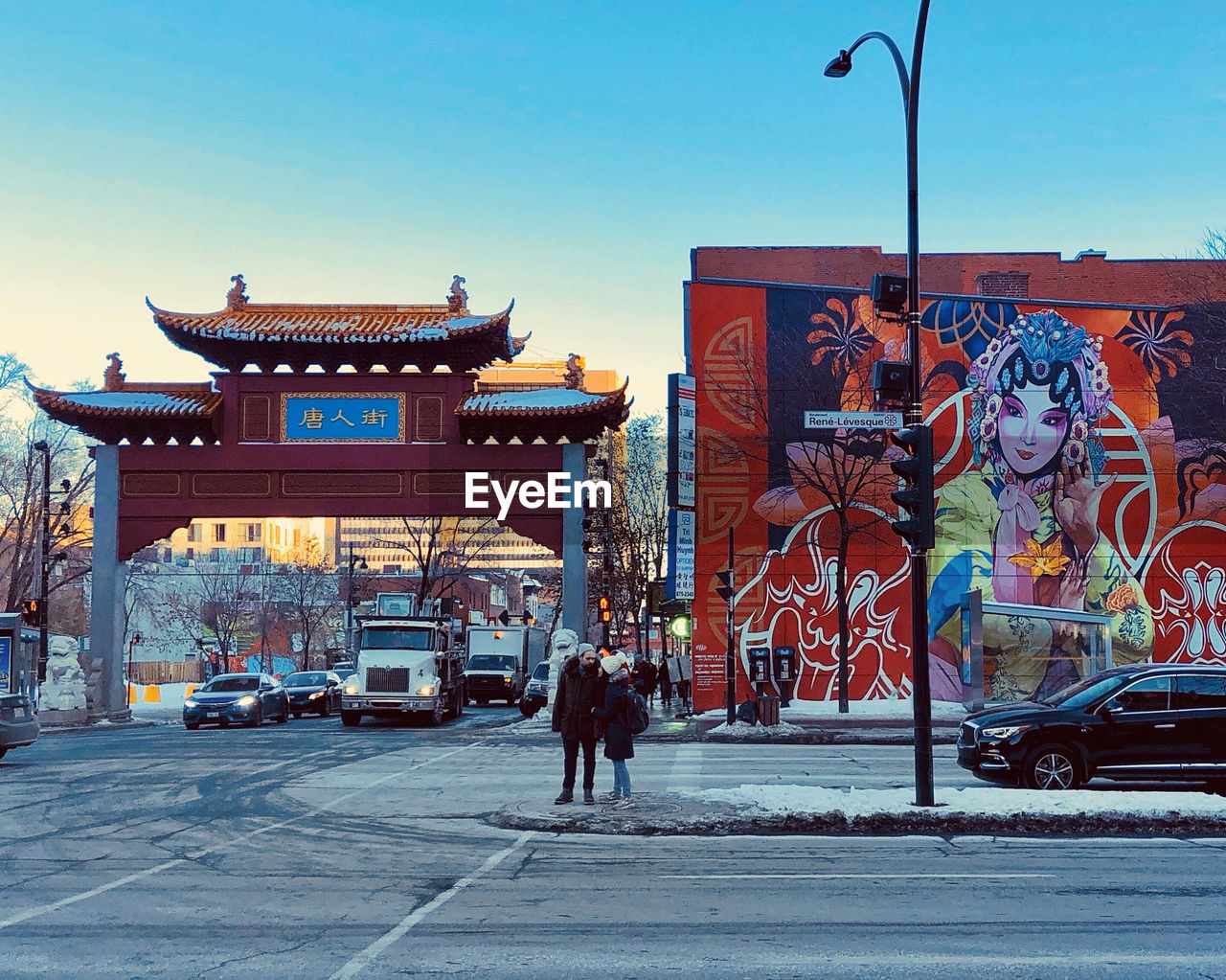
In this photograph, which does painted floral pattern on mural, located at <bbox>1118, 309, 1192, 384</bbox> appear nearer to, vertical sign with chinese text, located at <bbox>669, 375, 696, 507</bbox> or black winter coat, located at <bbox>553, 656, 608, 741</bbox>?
vertical sign with chinese text, located at <bbox>669, 375, 696, 507</bbox>

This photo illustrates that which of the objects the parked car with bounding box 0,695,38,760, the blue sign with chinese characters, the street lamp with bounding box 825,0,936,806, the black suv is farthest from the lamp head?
the blue sign with chinese characters

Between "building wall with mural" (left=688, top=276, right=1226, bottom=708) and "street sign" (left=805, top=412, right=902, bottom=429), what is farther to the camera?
"building wall with mural" (left=688, top=276, right=1226, bottom=708)

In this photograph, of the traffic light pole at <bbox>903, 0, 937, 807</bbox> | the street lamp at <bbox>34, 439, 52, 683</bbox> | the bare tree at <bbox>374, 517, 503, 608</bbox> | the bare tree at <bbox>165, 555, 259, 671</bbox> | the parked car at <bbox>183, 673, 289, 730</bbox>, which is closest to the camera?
the traffic light pole at <bbox>903, 0, 937, 807</bbox>

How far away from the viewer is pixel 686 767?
21047 mm

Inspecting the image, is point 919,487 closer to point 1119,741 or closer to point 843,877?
point 1119,741

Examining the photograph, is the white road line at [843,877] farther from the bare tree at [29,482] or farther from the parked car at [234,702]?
the bare tree at [29,482]

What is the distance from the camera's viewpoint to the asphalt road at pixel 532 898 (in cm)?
775

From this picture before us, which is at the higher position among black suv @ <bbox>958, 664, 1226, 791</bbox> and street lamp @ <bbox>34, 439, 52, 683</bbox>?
street lamp @ <bbox>34, 439, 52, 683</bbox>

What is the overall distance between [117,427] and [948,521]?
24.3 m

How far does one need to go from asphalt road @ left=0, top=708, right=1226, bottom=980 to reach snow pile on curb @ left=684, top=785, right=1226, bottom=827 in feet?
2.78

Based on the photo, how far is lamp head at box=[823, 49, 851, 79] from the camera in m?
17.6

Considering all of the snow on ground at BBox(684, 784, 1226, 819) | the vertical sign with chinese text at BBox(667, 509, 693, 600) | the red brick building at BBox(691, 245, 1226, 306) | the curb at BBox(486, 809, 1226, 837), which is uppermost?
the red brick building at BBox(691, 245, 1226, 306)

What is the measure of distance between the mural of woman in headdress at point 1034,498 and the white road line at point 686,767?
14.7 metres

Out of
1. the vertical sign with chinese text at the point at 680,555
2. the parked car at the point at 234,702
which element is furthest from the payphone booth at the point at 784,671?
the parked car at the point at 234,702
